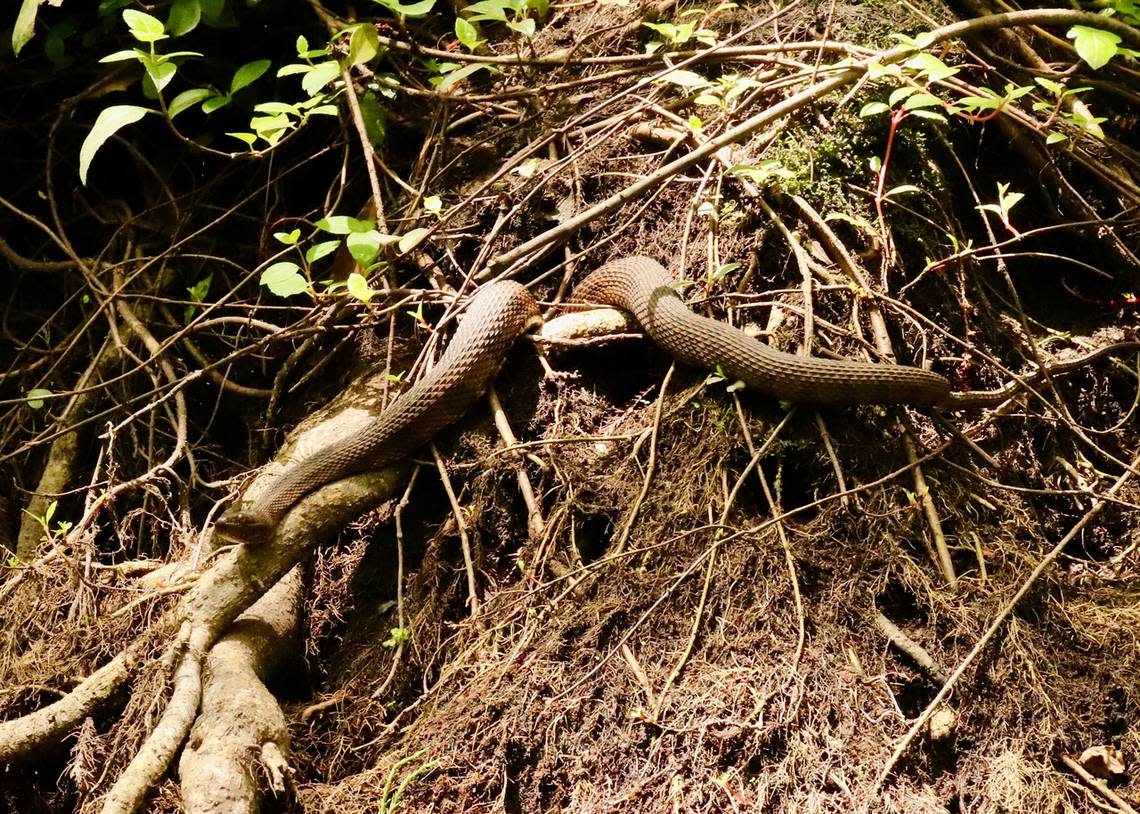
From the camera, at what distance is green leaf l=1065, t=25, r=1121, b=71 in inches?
119

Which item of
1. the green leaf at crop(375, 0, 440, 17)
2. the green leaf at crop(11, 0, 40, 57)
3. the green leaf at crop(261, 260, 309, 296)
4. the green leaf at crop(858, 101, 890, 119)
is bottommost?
the green leaf at crop(858, 101, 890, 119)

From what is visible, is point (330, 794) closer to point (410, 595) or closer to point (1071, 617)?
point (410, 595)

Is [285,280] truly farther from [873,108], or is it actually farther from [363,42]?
[873,108]

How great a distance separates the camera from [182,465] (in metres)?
4.39

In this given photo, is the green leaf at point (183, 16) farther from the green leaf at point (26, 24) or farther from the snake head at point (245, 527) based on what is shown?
the snake head at point (245, 527)

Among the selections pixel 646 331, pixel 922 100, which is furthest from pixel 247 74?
pixel 922 100

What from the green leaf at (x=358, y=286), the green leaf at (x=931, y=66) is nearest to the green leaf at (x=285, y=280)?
the green leaf at (x=358, y=286)

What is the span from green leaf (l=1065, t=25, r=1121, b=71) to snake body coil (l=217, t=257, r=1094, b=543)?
119 cm

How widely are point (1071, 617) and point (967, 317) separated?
4.20 ft

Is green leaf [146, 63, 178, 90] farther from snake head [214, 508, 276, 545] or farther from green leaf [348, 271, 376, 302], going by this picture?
snake head [214, 508, 276, 545]

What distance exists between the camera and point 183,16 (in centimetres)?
369

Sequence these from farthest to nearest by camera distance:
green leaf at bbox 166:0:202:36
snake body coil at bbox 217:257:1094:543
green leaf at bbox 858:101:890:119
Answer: green leaf at bbox 166:0:202:36 < green leaf at bbox 858:101:890:119 < snake body coil at bbox 217:257:1094:543

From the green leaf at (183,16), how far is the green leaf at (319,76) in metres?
0.66

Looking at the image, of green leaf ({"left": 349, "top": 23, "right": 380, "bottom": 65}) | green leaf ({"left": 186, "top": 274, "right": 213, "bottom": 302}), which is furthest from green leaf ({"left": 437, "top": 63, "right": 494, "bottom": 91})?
green leaf ({"left": 186, "top": 274, "right": 213, "bottom": 302})
